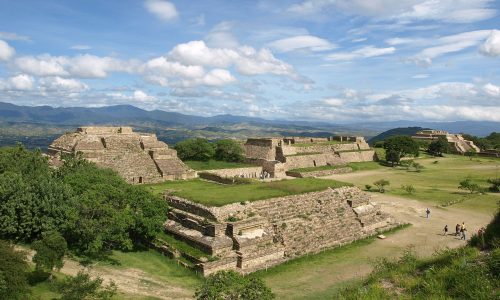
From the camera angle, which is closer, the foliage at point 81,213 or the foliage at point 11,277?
the foliage at point 11,277

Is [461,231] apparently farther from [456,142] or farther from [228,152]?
[456,142]

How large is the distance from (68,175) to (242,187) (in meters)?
11.1

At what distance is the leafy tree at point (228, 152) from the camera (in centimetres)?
4869

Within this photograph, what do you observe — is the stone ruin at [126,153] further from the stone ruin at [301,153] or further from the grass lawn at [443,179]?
the grass lawn at [443,179]

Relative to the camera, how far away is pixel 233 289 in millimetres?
11344

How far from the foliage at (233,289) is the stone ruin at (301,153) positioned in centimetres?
3277

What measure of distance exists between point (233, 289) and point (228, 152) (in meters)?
37.6

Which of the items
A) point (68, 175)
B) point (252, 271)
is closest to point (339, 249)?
point (252, 271)

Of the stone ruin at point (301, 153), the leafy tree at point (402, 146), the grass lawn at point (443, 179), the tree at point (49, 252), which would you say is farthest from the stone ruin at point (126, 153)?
the leafy tree at point (402, 146)

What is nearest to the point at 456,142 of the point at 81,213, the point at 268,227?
the point at 268,227

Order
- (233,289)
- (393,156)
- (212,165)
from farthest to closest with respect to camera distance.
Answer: (393,156)
(212,165)
(233,289)

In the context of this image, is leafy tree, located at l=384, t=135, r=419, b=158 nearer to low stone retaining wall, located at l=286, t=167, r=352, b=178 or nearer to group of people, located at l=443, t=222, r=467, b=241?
low stone retaining wall, located at l=286, t=167, r=352, b=178

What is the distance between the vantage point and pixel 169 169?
35.6m

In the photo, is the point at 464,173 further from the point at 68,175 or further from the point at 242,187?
the point at 68,175
